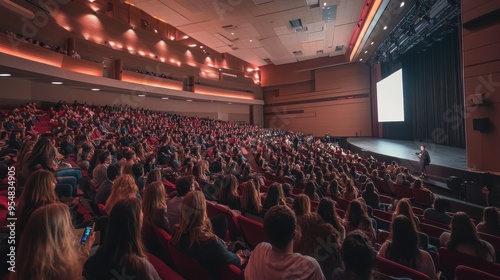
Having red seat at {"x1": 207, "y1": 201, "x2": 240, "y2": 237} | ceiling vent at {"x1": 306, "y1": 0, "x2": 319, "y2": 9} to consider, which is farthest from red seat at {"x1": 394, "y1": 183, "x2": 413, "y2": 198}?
ceiling vent at {"x1": 306, "y1": 0, "x2": 319, "y2": 9}

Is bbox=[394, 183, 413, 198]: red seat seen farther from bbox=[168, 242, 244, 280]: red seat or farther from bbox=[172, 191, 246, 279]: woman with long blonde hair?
bbox=[168, 242, 244, 280]: red seat

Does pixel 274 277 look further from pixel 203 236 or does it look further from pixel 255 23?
pixel 255 23

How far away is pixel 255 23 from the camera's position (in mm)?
14836

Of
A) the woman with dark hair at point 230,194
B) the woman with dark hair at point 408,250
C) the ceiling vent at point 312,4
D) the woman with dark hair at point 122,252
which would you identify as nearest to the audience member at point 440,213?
the woman with dark hair at point 408,250

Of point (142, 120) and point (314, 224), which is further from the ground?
point (142, 120)

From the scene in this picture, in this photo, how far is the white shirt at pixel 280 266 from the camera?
51.9 inches

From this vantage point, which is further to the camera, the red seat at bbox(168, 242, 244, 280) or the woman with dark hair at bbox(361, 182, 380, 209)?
the woman with dark hair at bbox(361, 182, 380, 209)

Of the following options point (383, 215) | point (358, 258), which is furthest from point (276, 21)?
point (358, 258)

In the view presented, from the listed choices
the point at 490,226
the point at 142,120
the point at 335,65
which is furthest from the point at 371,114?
the point at 490,226

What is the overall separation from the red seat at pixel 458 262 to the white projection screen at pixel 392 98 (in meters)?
14.4

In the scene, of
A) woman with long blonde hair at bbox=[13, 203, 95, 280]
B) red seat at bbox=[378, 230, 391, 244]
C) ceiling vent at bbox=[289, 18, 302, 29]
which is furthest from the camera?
ceiling vent at bbox=[289, 18, 302, 29]

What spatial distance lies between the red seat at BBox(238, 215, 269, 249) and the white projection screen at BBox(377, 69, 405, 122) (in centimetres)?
1491

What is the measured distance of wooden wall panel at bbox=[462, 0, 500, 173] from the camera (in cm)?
564

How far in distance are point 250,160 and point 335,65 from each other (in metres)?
17.7
